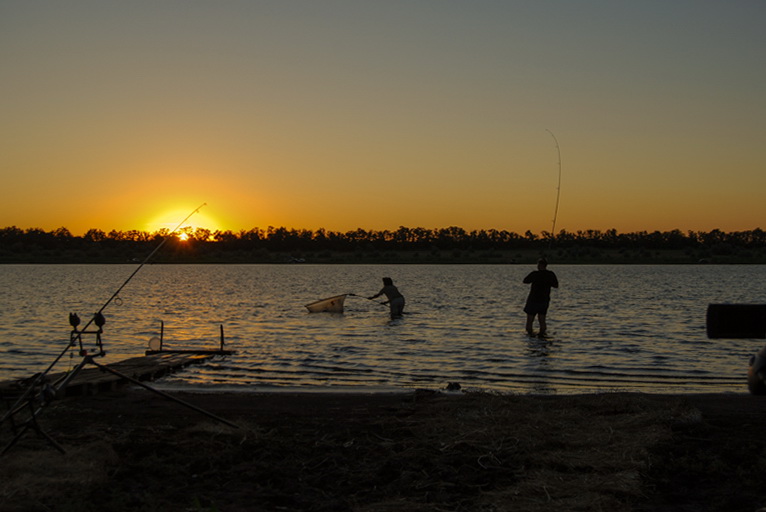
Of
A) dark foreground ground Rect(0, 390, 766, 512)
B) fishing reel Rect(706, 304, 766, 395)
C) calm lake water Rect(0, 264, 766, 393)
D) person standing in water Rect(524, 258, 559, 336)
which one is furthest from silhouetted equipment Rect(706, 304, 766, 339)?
person standing in water Rect(524, 258, 559, 336)

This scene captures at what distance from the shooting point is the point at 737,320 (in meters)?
3.94

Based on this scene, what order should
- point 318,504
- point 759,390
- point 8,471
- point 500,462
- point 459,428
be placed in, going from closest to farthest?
point 759,390, point 318,504, point 8,471, point 500,462, point 459,428

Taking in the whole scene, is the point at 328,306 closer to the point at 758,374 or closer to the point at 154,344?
the point at 154,344

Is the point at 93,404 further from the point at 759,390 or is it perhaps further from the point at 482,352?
the point at 482,352

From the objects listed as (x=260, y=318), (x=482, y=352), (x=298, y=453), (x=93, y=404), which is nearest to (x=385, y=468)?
(x=298, y=453)

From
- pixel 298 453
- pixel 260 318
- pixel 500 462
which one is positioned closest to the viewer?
pixel 500 462

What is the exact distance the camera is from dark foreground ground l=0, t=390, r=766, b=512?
19.0ft

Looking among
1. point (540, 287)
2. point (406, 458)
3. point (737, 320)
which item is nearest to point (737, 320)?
point (737, 320)

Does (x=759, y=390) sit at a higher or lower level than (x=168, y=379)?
higher

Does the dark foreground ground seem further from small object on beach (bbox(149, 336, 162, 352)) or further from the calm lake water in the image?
small object on beach (bbox(149, 336, 162, 352))

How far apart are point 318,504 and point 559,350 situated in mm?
14321

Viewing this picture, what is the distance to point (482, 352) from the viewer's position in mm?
19109

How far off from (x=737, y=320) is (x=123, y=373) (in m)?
11.4

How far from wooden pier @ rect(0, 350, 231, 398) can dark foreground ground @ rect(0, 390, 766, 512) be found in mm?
1043
